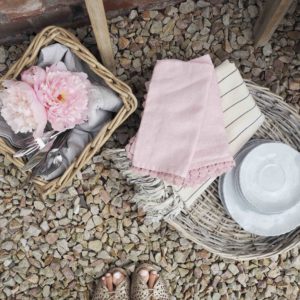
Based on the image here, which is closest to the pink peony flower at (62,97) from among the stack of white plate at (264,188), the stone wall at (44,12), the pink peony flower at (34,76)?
the pink peony flower at (34,76)

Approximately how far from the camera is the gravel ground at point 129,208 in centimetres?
120

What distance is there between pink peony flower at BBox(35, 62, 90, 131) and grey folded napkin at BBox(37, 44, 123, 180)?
6 cm

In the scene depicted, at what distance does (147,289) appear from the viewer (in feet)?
3.94

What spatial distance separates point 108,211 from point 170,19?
0.51 m

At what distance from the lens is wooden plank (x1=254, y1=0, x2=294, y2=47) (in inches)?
41.0

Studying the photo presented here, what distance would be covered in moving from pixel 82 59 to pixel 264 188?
479mm

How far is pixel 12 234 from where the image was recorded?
121 centimetres

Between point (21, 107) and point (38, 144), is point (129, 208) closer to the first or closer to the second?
point (38, 144)

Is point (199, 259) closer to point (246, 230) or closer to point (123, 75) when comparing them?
point (246, 230)

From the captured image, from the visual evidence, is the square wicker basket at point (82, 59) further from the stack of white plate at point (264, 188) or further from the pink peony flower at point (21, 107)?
the stack of white plate at point (264, 188)

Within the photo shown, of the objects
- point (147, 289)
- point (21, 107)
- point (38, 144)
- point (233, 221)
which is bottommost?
point (147, 289)

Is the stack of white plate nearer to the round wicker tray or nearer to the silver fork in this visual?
the round wicker tray

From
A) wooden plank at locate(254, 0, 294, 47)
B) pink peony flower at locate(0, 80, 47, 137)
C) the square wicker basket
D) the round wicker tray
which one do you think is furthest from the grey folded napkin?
wooden plank at locate(254, 0, 294, 47)

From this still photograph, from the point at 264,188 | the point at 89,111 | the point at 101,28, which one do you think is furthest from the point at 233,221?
A: the point at 101,28
